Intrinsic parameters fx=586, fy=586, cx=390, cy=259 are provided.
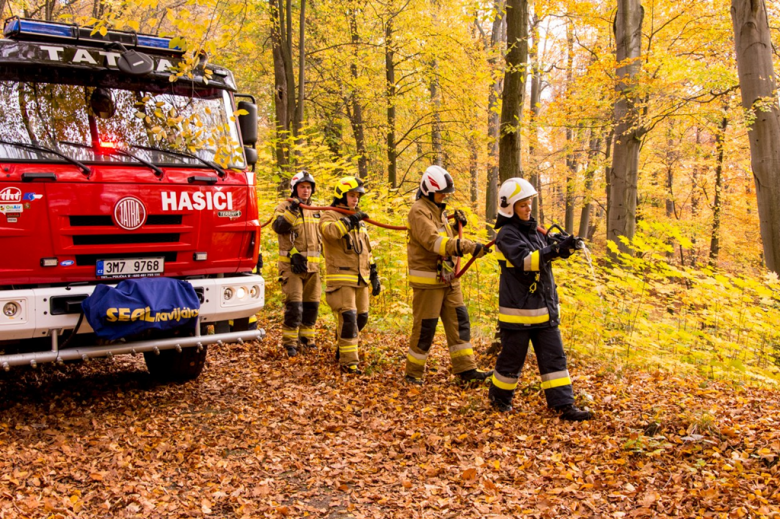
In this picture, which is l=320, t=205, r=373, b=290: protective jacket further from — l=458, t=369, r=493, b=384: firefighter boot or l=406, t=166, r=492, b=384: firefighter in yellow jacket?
l=458, t=369, r=493, b=384: firefighter boot

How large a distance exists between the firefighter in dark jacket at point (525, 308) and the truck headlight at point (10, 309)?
4.12 metres

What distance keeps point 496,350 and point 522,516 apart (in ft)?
11.8

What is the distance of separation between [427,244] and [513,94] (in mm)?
2345

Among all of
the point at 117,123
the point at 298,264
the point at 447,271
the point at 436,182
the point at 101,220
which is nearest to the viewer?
the point at 101,220

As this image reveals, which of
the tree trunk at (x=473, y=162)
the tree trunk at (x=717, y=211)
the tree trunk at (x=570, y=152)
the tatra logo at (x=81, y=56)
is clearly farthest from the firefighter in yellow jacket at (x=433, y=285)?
the tree trunk at (x=570, y=152)

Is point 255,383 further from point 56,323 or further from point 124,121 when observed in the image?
point 124,121

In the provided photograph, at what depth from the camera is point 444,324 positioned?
653 centimetres

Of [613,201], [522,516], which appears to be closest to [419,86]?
[613,201]

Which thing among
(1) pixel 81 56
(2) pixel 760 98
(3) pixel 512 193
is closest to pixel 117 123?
(1) pixel 81 56

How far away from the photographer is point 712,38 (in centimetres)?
1484

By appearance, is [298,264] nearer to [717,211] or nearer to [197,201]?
[197,201]

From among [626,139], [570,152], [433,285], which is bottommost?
[433,285]

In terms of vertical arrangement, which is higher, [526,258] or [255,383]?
[526,258]

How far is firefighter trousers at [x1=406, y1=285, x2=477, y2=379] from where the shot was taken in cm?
643
